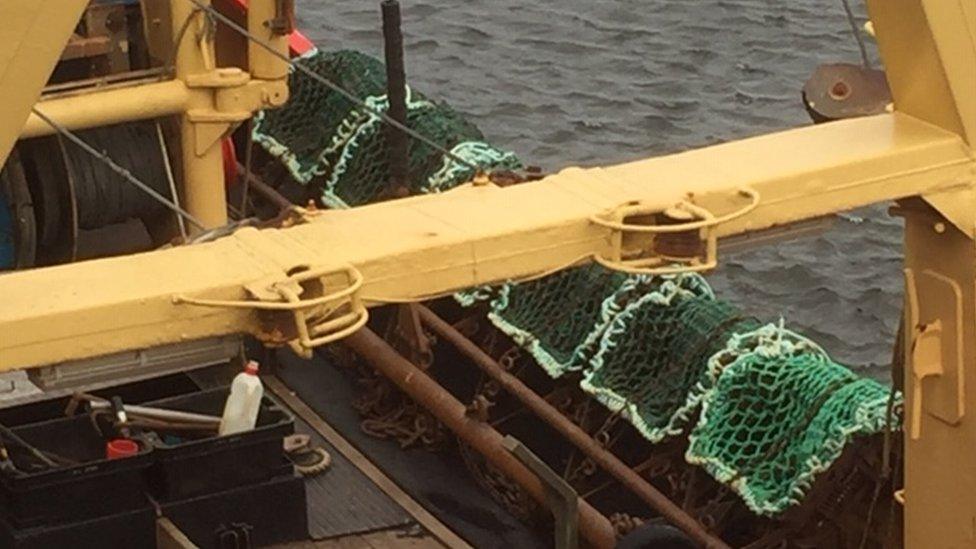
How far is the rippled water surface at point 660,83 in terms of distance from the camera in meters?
16.1

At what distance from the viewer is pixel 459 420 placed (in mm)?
8812

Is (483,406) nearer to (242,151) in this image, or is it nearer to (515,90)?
(242,151)

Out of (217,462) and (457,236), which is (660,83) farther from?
(457,236)

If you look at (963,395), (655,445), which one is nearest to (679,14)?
(655,445)

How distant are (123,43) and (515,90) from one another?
9951 millimetres

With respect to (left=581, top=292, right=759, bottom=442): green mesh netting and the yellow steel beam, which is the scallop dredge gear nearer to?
(left=581, top=292, right=759, bottom=442): green mesh netting

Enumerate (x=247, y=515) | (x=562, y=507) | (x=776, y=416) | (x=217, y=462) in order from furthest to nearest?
(x=776, y=416) → (x=247, y=515) → (x=217, y=462) → (x=562, y=507)

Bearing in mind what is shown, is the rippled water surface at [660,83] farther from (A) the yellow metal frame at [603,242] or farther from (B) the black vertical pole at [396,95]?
(A) the yellow metal frame at [603,242]

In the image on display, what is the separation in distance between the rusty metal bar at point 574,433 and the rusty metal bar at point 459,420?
18cm

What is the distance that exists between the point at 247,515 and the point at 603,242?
103 inches

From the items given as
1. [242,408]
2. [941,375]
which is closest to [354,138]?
[242,408]

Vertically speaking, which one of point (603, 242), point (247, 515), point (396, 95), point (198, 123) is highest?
point (603, 242)

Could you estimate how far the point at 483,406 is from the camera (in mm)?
8711

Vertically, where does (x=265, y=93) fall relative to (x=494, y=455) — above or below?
above
